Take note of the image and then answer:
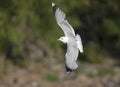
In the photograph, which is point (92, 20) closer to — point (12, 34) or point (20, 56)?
point (20, 56)

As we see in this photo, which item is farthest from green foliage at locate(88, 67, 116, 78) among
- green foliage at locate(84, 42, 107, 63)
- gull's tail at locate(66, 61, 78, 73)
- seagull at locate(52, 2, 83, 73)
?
gull's tail at locate(66, 61, 78, 73)

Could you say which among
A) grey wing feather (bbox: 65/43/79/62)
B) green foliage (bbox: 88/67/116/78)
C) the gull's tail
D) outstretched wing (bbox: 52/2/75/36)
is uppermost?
green foliage (bbox: 88/67/116/78)

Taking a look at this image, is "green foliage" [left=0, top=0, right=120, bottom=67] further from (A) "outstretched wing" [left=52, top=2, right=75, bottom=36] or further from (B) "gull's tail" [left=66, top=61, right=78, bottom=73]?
(B) "gull's tail" [left=66, top=61, right=78, bottom=73]

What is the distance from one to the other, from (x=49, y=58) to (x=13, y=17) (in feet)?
5.24

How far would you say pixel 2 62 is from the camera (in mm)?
9594

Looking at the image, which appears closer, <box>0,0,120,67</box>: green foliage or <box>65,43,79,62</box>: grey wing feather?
<box>65,43,79,62</box>: grey wing feather

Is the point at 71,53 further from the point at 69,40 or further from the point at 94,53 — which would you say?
the point at 94,53

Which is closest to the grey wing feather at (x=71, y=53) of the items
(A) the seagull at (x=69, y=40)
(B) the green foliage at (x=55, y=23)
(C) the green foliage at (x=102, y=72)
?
(A) the seagull at (x=69, y=40)

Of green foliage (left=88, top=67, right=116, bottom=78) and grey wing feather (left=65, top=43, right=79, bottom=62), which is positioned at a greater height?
green foliage (left=88, top=67, right=116, bottom=78)

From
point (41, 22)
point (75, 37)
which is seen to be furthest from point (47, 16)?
point (75, 37)

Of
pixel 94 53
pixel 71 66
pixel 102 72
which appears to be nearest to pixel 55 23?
pixel 102 72

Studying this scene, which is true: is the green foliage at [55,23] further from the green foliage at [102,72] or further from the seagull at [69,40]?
the seagull at [69,40]

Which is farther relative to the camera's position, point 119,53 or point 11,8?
point 119,53

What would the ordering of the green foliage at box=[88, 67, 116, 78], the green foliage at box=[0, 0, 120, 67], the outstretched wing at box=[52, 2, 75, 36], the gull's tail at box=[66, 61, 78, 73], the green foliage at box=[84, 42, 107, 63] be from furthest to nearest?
the green foliage at box=[84, 42, 107, 63]
the green foliage at box=[88, 67, 116, 78]
the green foliage at box=[0, 0, 120, 67]
the outstretched wing at box=[52, 2, 75, 36]
the gull's tail at box=[66, 61, 78, 73]
